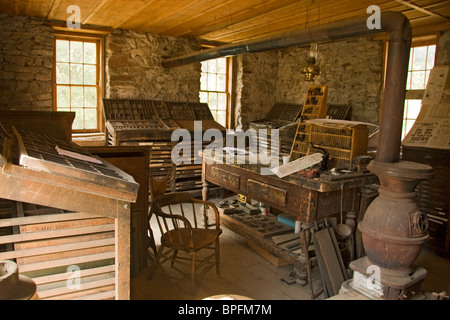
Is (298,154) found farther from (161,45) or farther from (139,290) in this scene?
(161,45)

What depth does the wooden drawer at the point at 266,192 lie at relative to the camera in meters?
3.56

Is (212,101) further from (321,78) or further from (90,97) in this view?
(90,97)

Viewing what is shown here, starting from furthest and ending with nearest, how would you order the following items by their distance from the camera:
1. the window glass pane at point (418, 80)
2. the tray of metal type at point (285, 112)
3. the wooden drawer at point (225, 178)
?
the tray of metal type at point (285, 112), the window glass pane at point (418, 80), the wooden drawer at point (225, 178)

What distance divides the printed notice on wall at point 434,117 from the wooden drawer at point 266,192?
7.53ft

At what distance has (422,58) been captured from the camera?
20.1 feet

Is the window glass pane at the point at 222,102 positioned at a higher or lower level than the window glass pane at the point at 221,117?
higher

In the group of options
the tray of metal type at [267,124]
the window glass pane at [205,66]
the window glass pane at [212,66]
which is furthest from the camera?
the window glass pane at [212,66]

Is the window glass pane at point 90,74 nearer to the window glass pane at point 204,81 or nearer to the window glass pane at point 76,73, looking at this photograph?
the window glass pane at point 76,73

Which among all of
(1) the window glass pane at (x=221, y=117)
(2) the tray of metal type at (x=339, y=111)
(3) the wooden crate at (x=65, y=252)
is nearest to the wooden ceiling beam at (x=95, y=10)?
(1) the window glass pane at (x=221, y=117)

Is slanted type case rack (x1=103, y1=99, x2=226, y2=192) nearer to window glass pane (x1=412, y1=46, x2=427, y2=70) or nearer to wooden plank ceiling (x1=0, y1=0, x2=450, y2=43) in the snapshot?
wooden plank ceiling (x1=0, y1=0, x2=450, y2=43)

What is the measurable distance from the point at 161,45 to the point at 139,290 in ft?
17.3

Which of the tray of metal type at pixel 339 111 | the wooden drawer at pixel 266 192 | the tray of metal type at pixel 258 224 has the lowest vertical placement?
the tray of metal type at pixel 258 224

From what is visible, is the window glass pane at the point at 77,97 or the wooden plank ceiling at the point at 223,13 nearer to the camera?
the wooden plank ceiling at the point at 223,13
